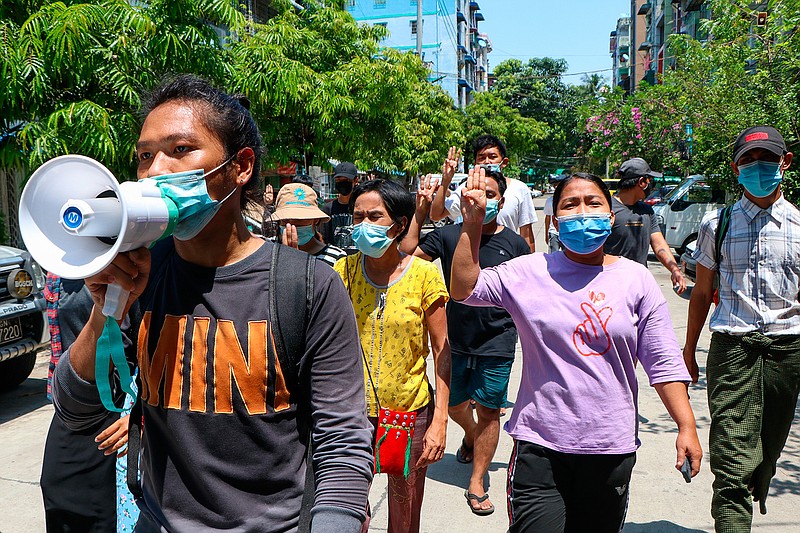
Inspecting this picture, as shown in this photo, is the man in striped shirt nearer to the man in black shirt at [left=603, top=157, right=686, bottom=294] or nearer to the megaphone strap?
the man in black shirt at [left=603, top=157, right=686, bottom=294]

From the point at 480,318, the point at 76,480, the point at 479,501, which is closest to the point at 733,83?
the point at 480,318

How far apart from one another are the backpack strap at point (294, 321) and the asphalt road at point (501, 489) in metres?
2.68

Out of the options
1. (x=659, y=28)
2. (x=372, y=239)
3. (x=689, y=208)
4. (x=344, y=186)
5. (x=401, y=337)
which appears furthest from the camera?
(x=659, y=28)

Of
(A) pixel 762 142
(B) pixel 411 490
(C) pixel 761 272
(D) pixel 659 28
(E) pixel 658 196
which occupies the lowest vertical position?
(B) pixel 411 490

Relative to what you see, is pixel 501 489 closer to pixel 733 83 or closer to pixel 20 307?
pixel 20 307

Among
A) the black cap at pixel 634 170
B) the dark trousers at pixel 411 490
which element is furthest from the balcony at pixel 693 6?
the dark trousers at pixel 411 490

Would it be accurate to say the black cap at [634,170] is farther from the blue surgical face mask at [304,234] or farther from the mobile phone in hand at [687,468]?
the mobile phone in hand at [687,468]

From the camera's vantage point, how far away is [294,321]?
1716 millimetres

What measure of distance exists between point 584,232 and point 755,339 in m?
1.38

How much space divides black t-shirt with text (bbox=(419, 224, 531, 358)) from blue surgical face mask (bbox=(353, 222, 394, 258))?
1016 millimetres

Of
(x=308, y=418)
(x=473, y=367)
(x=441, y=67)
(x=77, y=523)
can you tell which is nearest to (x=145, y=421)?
(x=308, y=418)

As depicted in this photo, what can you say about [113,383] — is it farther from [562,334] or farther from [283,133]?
[283,133]

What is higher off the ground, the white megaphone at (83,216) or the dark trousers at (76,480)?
the white megaphone at (83,216)

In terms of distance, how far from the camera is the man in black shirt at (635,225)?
5992 mm
